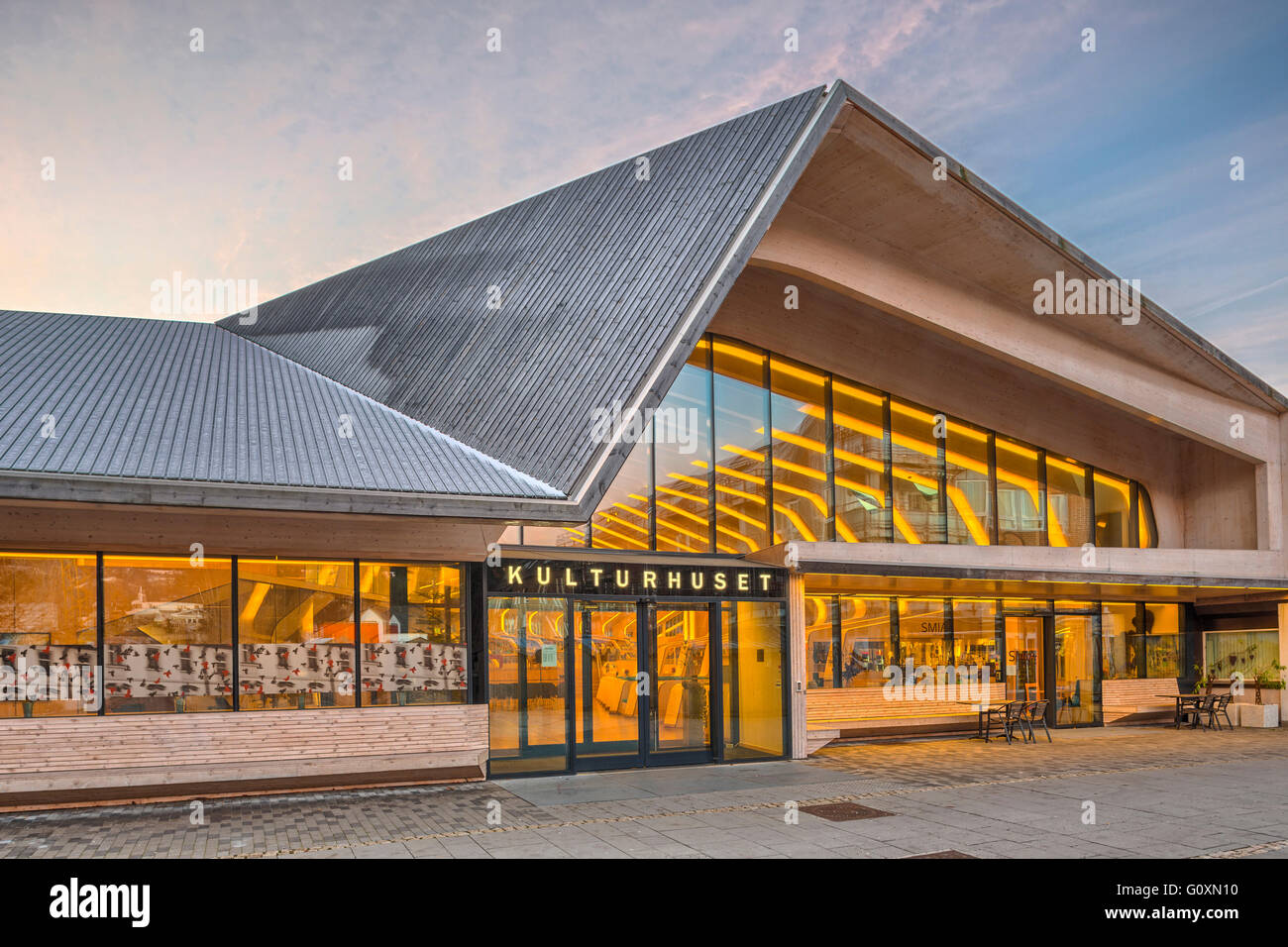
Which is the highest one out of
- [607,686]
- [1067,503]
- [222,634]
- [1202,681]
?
[1067,503]

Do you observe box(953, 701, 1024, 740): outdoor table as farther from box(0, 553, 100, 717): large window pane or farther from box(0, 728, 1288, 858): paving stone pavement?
box(0, 553, 100, 717): large window pane

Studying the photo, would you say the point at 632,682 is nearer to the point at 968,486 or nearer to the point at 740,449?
the point at 740,449

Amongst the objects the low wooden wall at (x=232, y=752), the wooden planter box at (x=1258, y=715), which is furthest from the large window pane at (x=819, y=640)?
the wooden planter box at (x=1258, y=715)

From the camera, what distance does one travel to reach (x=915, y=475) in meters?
20.0

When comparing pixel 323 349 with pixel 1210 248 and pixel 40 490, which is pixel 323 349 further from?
pixel 1210 248

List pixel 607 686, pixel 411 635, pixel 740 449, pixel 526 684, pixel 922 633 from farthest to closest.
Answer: pixel 922 633 < pixel 740 449 < pixel 607 686 < pixel 526 684 < pixel 411 635

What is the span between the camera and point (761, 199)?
1352 centimetres

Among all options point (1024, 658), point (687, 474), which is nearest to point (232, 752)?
point (687, 474)

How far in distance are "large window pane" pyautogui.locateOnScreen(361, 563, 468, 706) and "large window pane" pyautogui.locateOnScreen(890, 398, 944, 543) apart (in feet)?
30.0

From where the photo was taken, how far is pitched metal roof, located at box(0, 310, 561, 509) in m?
11.1

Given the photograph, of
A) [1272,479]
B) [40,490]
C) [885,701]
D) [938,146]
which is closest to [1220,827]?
[885,701]

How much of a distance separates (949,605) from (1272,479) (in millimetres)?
8020

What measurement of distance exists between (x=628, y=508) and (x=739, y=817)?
637 cm

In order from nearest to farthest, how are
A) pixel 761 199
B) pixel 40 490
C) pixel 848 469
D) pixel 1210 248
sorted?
1. pixel 40 490
2. pixel 761 199
3. pixel 848 469
4. pixel 1210 248
